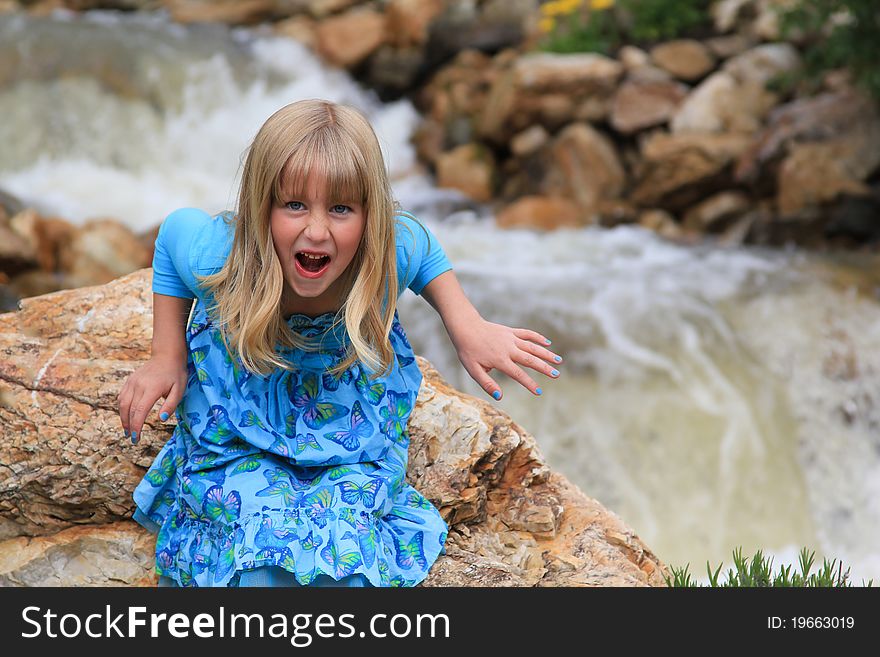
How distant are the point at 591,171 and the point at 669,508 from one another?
440 centimetres

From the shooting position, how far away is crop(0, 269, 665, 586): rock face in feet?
8.13

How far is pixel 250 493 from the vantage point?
217cm

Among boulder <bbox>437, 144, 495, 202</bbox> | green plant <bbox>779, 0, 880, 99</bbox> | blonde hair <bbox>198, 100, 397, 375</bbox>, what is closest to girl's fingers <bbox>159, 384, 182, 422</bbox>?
blonde hair <bbox>198, 100, 397, 375</bbox>

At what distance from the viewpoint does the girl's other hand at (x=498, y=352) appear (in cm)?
224

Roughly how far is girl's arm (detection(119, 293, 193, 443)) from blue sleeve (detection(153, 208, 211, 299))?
3 centimetres

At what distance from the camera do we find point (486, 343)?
90.8 inches

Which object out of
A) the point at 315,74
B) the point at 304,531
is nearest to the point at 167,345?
the point at 304,531

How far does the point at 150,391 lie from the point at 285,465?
1.21 feet

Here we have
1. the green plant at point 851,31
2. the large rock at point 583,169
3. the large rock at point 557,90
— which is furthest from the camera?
the large rock at point 557,90

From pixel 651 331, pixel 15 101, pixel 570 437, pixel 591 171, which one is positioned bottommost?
pixel 570 437

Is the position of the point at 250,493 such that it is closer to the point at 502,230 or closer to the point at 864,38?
the point at 502,230

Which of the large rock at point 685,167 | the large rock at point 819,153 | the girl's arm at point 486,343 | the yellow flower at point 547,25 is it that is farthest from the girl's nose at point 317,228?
the yellow flower at point 547,25

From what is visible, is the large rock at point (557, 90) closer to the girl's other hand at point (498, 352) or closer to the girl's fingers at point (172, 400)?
the girl's other hand at point (498, 352)

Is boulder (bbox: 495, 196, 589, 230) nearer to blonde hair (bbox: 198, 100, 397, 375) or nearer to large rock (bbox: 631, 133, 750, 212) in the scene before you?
large rock (bbox: 631, 133, 750, 212)
